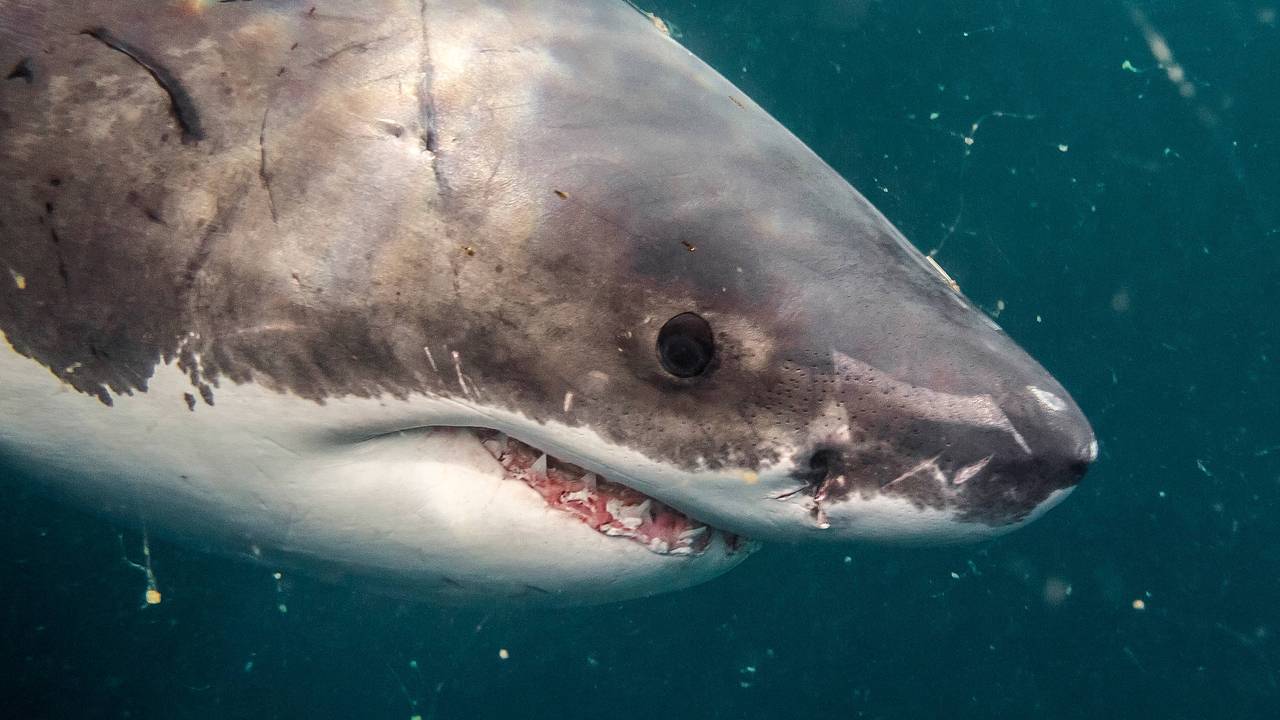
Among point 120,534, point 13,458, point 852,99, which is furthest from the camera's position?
point 852,99

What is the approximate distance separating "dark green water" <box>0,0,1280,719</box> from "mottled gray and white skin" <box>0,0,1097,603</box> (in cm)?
577

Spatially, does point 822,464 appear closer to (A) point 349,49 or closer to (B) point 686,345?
(B) point 686,345

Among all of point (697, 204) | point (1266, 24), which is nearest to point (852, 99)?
point (1266, 24)

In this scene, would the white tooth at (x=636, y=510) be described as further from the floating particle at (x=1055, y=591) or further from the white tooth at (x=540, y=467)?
the floating particle at (x=1055, y=591)

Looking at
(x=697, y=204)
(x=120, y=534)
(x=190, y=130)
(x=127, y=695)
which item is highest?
(x=697, y=204)

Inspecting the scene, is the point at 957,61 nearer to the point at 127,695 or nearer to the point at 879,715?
the point at 879,715

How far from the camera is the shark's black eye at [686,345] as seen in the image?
6.28 ft

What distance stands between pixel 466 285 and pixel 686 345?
19.9 inches

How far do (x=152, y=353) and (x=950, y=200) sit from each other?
24.7ft

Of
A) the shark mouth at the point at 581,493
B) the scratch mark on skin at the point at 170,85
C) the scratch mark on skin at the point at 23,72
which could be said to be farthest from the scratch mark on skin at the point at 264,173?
the shark mouth at the point at 581,493

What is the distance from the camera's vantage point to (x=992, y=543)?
8133mm

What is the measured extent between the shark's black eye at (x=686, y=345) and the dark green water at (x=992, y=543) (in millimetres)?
6296

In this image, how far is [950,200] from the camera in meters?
8.24

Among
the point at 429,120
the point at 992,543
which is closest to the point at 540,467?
the point at 429,120
